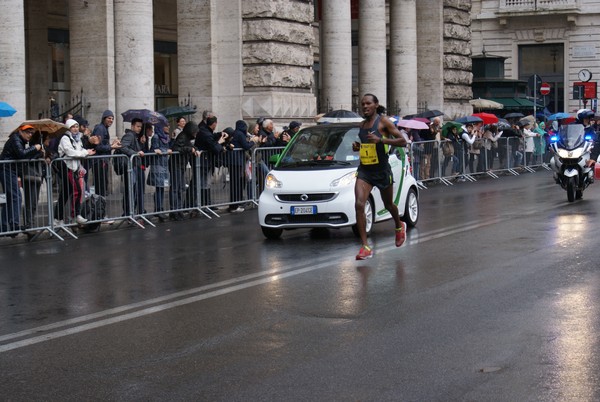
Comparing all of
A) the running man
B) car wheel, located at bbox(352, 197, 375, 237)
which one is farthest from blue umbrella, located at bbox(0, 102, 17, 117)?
the running man

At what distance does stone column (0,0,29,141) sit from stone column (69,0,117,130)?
11.4 ft

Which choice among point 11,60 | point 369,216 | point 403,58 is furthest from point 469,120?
point 369,216

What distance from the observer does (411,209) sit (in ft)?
56.9

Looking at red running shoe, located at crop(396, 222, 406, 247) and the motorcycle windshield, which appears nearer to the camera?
red running shoe, located at crop(396, 222, 406, 247)

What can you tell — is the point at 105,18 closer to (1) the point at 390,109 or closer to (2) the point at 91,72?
(2) the point at 91,72

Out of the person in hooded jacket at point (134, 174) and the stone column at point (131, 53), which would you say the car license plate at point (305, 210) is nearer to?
the person in hooded jacket at point (134, 174)

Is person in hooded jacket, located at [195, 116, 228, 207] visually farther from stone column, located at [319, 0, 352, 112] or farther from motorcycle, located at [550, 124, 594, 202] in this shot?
stone column, located at [319, 0, 352, 112]

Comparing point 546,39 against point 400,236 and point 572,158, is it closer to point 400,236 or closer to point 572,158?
point 572,158

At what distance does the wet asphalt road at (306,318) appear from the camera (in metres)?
7.39

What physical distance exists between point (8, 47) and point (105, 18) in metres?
3.83

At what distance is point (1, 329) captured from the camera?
956cm

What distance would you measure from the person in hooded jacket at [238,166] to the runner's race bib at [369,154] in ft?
24.3

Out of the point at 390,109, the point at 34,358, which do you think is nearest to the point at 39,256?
the point at 34,358

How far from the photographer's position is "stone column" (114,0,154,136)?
25.2 m
